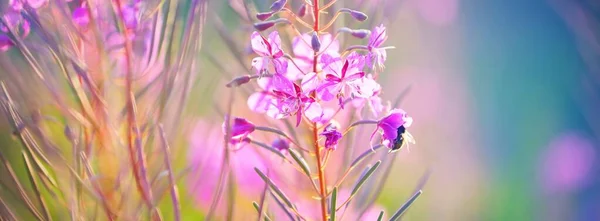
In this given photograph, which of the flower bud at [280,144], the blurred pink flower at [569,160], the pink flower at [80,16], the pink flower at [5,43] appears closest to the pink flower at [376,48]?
the flower bud at [280,144]

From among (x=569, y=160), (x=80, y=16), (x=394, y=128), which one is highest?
(x=80, y=16)

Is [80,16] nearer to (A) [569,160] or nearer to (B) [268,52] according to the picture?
(B) [268,52]

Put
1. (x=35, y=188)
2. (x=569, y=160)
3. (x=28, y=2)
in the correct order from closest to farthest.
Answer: (x=35, y=188)
(x=28, y=2)
(x=569, y=160)

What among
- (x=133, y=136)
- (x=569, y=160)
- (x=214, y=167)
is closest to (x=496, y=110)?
(x=569, y=160)

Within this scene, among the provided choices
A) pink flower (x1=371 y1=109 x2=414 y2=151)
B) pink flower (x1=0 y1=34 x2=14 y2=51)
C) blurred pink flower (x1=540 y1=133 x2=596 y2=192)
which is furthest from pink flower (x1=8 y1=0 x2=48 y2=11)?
blurred pink flower (x1=540 y1=133 x2=596 y2=192)

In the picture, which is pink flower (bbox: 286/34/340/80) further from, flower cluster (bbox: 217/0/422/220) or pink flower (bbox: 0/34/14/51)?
pink flower (bbox: 0/34/14/51)

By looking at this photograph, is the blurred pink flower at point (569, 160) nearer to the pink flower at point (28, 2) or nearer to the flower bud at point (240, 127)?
the flower bud at point (240, 127)
